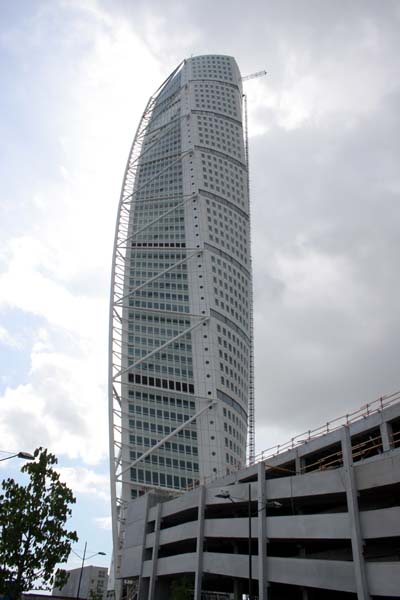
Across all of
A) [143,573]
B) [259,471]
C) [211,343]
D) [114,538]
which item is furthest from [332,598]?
[211,343]

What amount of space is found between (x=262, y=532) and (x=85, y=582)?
119m

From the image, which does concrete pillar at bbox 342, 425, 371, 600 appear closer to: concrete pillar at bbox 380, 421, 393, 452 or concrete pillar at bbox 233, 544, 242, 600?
concrete pillar at bbox 380, 421, 393, 452

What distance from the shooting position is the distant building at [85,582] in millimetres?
140375

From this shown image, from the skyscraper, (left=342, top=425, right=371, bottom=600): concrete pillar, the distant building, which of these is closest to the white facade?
(left=342, top=425, right=371, bottom=600): concrete pillar

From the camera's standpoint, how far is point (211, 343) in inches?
3981

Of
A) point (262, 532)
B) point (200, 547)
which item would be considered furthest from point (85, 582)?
point (262, 532)

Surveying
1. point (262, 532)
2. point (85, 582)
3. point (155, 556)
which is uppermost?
point (85, 582)

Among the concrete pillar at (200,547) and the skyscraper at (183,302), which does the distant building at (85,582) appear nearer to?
the skyscraper at (183,302)

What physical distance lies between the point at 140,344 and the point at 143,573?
46.9 m

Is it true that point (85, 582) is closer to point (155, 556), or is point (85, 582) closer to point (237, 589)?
point (155, 556)

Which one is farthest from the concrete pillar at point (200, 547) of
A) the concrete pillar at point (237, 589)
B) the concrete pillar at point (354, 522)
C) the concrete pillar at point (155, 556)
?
the concrete pillar at point (354, 522)

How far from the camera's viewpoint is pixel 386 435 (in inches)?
1591

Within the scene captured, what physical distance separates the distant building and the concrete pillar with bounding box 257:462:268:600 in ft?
335

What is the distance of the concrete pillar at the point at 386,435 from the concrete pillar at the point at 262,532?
35.5 feet
